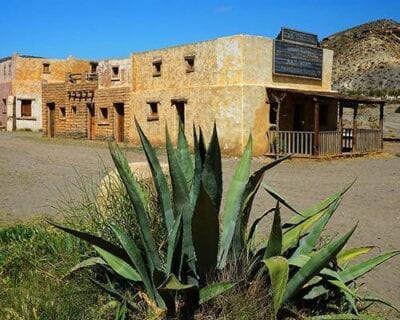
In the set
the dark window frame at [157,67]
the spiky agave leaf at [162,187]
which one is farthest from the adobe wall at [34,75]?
the spiky agave leaf at [162,187]

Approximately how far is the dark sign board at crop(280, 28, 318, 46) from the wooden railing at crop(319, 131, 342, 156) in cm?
453

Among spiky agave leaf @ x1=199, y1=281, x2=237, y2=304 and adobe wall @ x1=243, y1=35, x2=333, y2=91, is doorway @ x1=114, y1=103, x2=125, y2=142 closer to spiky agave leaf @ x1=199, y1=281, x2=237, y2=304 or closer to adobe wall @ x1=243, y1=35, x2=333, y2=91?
adobe wall @ x1=243, y1=35, x2=333, y2=91

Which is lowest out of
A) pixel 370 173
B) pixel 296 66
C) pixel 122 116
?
pixel 370 173

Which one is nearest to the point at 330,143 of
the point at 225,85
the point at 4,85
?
the point at 225,85

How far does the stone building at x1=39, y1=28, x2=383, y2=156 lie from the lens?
19.8 metres

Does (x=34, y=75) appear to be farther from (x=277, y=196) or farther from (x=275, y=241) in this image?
(x=275, y=241)

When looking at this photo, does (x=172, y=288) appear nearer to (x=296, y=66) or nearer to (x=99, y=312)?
(x=99, y=312)

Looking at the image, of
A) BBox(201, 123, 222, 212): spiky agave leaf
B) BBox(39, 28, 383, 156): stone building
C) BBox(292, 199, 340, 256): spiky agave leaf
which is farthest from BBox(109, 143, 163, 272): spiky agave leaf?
BBox(39, 28, 383, 156): stone building

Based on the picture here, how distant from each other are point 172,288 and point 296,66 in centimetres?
2010

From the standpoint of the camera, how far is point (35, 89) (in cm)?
3891

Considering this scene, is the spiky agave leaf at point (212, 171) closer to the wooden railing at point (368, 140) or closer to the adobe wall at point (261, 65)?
the adobe wall at point (261, 65)

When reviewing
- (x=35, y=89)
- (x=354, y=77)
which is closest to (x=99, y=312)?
(x=35, y=89)

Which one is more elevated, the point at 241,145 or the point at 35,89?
the point at 35,89

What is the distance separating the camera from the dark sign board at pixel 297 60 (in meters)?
21.1
